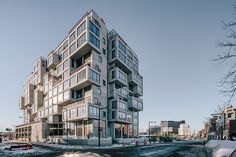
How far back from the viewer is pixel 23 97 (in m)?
132

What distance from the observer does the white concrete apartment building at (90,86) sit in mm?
69000

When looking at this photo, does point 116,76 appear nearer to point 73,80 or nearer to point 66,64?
point 73,80

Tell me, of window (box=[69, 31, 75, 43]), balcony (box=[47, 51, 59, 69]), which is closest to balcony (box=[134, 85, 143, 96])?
balcony (box=[47, 51, 59, 69])

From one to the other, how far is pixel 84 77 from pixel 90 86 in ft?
14.2

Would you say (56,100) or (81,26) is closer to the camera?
(81,26)

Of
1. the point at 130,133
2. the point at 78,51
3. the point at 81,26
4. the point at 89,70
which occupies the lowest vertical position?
the point at 130,133

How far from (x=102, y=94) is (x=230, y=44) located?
64.2 meters

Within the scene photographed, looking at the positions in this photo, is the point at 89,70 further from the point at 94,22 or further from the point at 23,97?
the point at 23,97

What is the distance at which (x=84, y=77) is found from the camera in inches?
2638

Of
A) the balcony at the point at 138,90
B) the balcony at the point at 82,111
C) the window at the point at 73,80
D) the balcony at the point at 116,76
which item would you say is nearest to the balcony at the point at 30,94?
the balcony at the point at 138,90

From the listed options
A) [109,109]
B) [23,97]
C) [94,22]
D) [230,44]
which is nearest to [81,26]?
[94,22]

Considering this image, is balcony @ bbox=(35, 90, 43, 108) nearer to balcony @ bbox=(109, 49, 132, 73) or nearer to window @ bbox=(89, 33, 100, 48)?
balcony @ bbox=(109, 49, 132, 73)

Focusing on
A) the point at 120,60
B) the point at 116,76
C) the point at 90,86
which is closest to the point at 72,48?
the point at 90,86

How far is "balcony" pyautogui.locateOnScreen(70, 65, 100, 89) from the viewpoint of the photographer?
217ft
